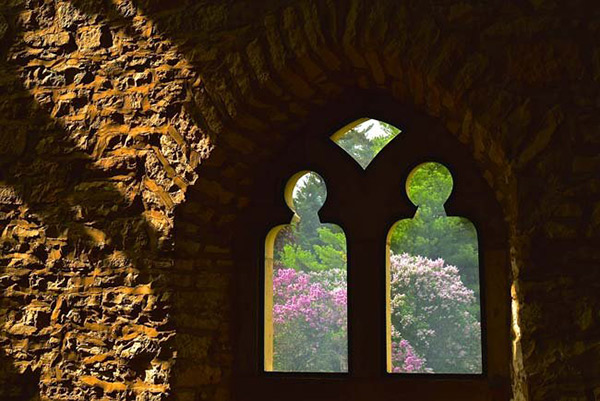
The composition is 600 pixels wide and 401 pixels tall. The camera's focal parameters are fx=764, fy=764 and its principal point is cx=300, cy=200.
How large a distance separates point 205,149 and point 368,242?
0.99m

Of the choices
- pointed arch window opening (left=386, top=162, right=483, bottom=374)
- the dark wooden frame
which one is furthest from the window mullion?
pointed arch window opening (left=386, top=162, right=483, bottom=374)

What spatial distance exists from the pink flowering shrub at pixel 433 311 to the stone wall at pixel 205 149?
4485 mm

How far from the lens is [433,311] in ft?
27.2

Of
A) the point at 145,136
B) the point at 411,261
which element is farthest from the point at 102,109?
the point at 411,261

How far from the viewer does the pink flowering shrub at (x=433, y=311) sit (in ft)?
27.2

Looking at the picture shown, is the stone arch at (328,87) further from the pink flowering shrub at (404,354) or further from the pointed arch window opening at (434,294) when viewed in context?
the pink flowering shrub at (404,354)

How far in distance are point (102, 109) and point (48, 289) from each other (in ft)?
3.25

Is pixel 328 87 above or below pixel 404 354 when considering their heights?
above

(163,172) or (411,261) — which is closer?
(163,172)

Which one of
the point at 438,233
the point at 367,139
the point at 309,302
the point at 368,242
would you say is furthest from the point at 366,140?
the point at 368,242

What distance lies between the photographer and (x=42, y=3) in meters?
4.21

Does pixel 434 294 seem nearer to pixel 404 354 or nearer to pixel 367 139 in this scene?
pixel 404 354

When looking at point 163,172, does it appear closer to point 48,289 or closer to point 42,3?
point 48,289

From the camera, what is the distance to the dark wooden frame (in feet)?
12.3
